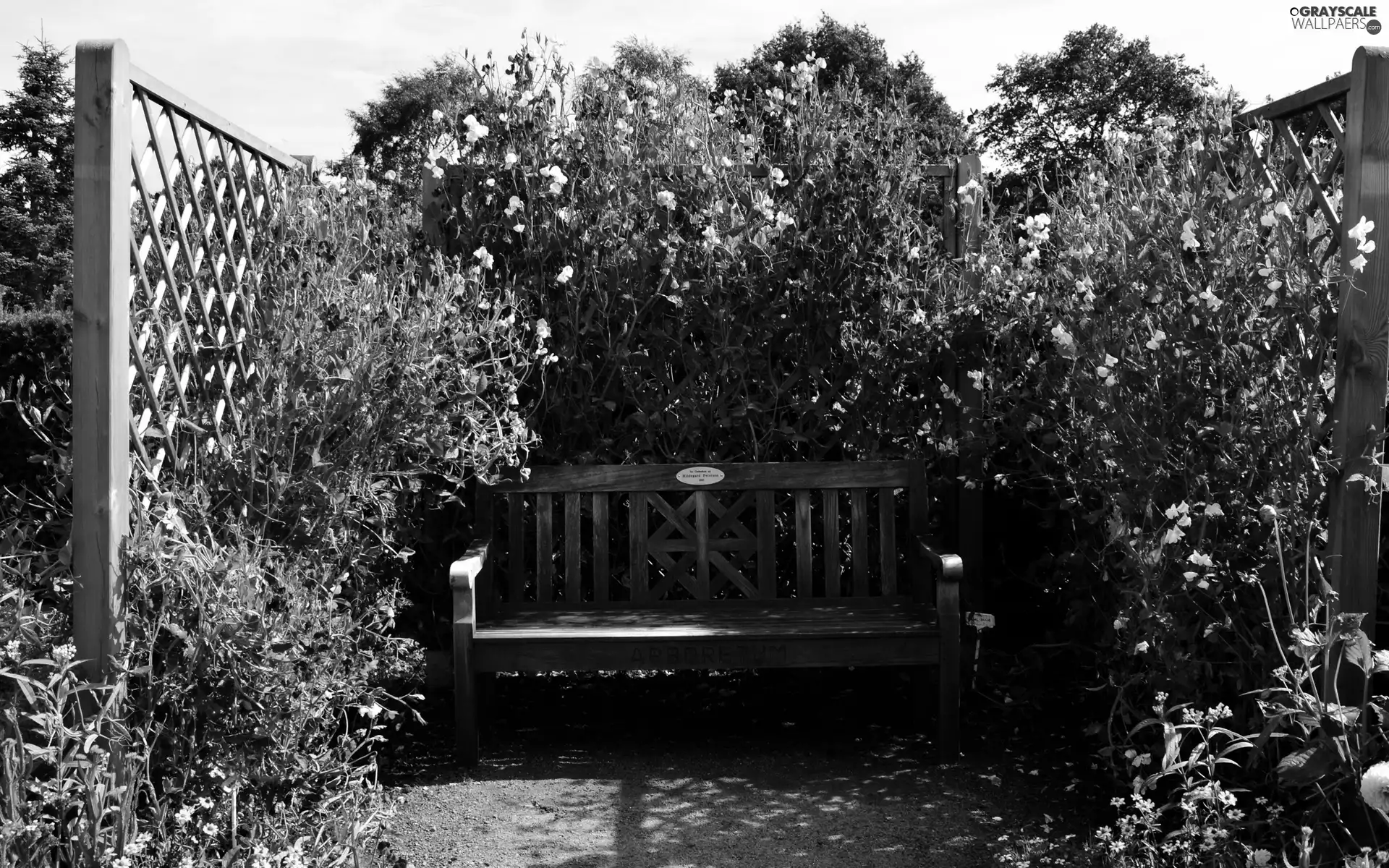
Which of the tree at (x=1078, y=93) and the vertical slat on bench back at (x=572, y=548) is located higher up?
the tree at (x=1078, y=93)

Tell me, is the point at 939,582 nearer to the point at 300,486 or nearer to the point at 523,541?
the point at 523,541

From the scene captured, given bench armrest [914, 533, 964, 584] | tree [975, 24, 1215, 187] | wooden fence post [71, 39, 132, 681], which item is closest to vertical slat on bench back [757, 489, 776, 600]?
bench armrest [914, 533, 964, 584]

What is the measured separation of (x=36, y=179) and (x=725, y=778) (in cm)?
4114

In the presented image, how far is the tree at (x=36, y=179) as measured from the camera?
36.0m

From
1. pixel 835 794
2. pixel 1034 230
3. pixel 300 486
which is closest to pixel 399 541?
pixel 300 486

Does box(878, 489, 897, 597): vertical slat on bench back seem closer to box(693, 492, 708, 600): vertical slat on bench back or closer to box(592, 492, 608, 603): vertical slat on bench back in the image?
box(693, 492, 708, 600): vertical slat on bench back

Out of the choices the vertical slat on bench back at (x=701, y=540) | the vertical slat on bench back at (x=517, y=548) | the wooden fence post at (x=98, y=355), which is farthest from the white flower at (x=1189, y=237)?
the wooden fence post at (x=98, y=355)

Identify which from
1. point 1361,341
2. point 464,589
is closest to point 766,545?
point 464,589

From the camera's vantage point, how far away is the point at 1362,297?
2.76 meters

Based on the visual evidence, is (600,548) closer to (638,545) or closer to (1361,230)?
(638,545)

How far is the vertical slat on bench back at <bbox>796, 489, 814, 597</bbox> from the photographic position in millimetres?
4406

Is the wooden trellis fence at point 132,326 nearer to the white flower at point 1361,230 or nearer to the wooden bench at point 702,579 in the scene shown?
the wooden bench at point 702,579

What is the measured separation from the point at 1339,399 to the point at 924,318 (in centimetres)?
195

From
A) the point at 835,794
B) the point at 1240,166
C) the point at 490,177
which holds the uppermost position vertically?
the point at 490,177
